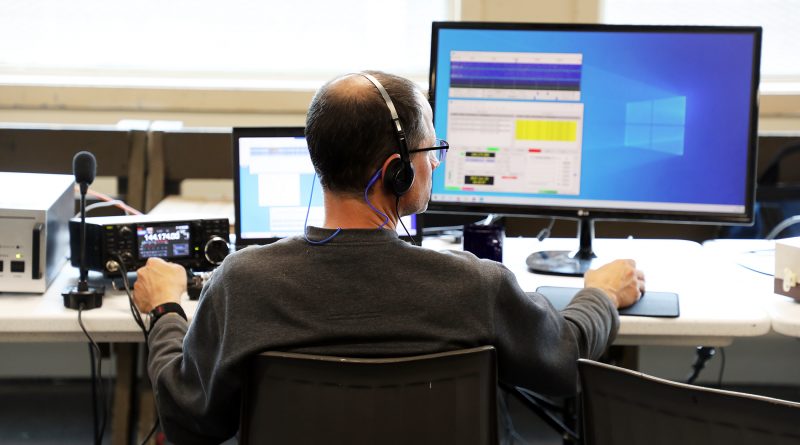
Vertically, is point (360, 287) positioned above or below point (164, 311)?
above

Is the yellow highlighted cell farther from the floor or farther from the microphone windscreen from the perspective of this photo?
the floor

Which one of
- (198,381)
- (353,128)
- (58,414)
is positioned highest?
(353,128)

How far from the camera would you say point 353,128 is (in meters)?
1.32

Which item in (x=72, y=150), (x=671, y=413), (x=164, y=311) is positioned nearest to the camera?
(x=671, y=413)

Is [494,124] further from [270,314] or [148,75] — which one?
[148,75]

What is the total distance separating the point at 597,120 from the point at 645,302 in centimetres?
42

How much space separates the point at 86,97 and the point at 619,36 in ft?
7.54

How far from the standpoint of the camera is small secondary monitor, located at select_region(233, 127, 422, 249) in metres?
2.17

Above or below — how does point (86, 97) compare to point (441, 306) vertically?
above

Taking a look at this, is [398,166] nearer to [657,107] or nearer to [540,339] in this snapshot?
[540,339]

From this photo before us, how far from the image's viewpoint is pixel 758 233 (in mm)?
2902

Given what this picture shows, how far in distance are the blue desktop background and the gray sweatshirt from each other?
775 mm

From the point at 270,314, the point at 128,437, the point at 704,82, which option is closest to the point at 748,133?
the point at 704,82

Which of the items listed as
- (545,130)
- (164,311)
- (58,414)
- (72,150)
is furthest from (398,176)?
(58,414)
